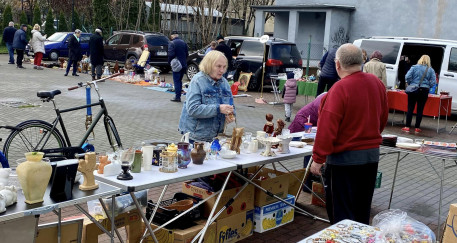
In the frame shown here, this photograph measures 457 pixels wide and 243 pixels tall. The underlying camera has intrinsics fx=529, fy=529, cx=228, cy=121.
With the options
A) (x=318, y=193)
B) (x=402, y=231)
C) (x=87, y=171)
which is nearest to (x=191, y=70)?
(x=318, y=193)

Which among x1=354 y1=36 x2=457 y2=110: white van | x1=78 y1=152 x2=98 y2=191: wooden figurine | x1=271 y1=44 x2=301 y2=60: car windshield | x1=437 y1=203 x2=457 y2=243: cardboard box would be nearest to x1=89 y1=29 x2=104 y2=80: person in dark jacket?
x1=271 y1=44 x2=301 y2=60: car windshield

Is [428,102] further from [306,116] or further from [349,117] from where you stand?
[349,117]

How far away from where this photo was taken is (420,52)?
1533 centimetres

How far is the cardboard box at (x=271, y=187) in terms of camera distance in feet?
17.3

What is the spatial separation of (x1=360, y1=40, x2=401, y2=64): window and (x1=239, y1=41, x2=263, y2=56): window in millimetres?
Answer: 3636

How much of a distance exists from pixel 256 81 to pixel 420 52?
499 cm

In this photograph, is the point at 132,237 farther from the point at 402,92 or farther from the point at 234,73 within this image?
the point at 234,73

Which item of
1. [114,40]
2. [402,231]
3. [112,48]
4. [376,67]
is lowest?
[402,231]

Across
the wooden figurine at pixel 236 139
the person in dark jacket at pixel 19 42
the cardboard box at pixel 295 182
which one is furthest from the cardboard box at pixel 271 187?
the person in dark jacket at pixel 19 42

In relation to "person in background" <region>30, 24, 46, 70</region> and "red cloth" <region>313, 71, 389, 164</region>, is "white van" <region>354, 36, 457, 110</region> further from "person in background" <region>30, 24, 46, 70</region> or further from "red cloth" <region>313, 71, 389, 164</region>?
"person in background" <region>30, 24, 46, 70</region>

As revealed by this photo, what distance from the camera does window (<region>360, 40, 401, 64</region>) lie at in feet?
46.8

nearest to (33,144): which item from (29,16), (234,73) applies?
(234,73)

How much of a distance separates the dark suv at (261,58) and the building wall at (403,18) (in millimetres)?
6251

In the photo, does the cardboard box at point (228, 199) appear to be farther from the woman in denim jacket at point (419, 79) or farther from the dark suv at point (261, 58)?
the dark suv at point (261, 58)
